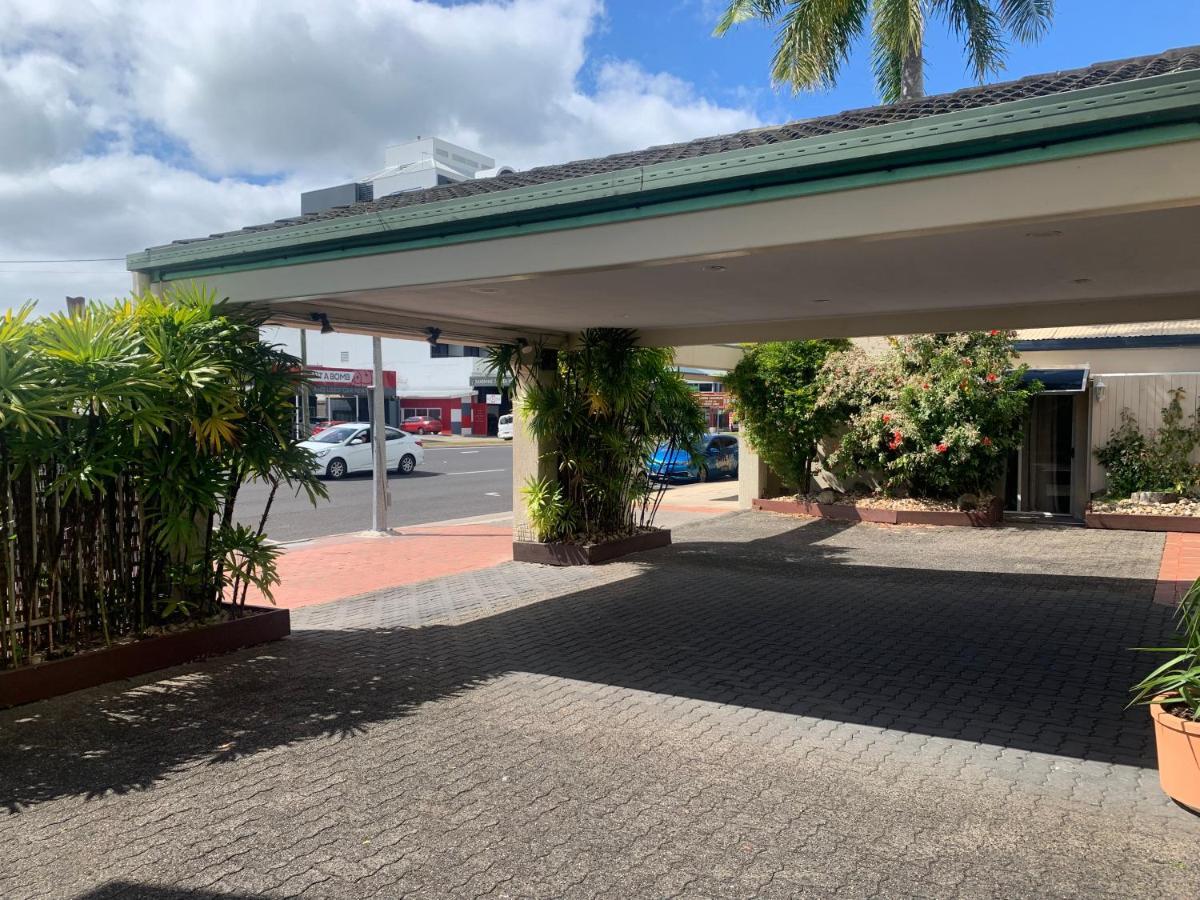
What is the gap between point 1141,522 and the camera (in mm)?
13211

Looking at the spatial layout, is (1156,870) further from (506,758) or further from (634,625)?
(634,625)

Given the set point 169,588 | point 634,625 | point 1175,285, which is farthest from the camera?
point 634,625

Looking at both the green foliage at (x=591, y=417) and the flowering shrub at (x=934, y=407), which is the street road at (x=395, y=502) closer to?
the green foliage at (x=591, y=417)

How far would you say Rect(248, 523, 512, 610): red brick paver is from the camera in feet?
31.9

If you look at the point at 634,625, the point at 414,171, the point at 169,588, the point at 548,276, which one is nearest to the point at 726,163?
the point at 548,276

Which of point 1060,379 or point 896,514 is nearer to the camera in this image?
point 1060,379

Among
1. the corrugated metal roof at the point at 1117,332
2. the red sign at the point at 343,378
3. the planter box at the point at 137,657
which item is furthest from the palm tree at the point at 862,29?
the red sign at the point at 343,378

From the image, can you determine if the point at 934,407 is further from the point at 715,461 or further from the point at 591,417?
the point at 715,461

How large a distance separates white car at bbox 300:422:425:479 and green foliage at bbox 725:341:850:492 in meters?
11.6

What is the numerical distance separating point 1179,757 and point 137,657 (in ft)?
20.2

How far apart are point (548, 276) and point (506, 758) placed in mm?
3121

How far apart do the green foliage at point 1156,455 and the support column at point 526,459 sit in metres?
9.06

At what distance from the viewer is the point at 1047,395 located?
49.5ft

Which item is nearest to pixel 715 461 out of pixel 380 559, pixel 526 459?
pixel 526 459
